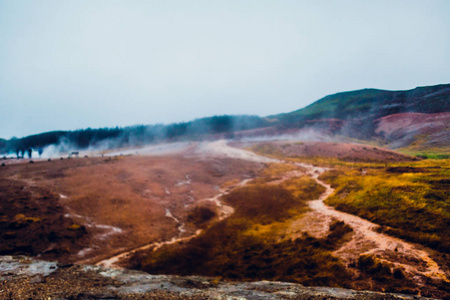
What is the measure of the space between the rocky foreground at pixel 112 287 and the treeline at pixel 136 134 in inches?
3078

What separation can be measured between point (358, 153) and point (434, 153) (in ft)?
88.0

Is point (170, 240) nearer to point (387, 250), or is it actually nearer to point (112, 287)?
point (112, 287)

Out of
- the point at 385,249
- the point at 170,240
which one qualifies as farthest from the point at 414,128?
the point at 170,240

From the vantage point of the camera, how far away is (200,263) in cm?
1412

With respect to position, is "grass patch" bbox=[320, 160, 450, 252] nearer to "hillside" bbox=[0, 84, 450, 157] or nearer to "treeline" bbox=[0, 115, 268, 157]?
"hillside" bbox=[0, 84, 450, 157]

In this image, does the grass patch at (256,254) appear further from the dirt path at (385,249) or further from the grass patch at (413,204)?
the grass patch at (413,204)

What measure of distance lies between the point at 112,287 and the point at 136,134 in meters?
114

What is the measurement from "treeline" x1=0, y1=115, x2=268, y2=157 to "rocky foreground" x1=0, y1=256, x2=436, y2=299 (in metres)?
78.2

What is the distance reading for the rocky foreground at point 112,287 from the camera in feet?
22.2

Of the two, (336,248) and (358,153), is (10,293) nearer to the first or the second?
(336,248)

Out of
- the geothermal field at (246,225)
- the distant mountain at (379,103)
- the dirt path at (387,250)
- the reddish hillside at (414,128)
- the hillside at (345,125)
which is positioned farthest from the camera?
the hillside at (345,125)

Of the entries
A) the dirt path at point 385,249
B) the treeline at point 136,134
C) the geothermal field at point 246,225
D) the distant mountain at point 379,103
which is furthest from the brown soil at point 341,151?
the treeline at point 136,134

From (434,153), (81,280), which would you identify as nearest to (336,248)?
(434,153)

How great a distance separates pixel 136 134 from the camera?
4444 inches
